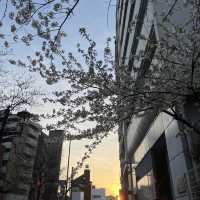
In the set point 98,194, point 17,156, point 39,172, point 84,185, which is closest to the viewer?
point 39,172

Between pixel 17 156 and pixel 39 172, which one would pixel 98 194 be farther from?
pixel 39 172

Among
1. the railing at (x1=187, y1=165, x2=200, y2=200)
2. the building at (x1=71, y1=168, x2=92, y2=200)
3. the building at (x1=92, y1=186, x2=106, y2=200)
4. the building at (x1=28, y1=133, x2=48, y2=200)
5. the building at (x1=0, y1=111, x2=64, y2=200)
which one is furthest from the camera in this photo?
the building at (x1=92, y1=186, x2=106, y2=200)

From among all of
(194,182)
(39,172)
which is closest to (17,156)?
(39,172)

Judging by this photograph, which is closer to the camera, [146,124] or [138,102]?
[138,102]

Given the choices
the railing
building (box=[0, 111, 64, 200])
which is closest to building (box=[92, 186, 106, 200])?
building (box=[0, 111, 64, 200])

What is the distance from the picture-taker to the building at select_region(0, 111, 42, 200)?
33.3 meters

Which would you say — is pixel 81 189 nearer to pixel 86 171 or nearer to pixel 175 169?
pixel 86 171

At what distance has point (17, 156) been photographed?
38.7 metres

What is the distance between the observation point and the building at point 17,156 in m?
33.3

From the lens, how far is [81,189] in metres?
78.7

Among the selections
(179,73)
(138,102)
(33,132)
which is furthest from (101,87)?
(33,132)

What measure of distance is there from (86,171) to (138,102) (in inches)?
2859

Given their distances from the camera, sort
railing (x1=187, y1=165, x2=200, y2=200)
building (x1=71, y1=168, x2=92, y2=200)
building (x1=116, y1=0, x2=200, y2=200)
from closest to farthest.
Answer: railing (x1=187, y1=165, x2=200, y2=200)
building (x1=116, y1=0, x2=200, y2=200)
building (x1=71, y1=168, x2=92, y2=200)

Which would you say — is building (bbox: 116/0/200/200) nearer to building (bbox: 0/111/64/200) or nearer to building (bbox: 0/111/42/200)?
building (bbox: 0/111/42/200)
